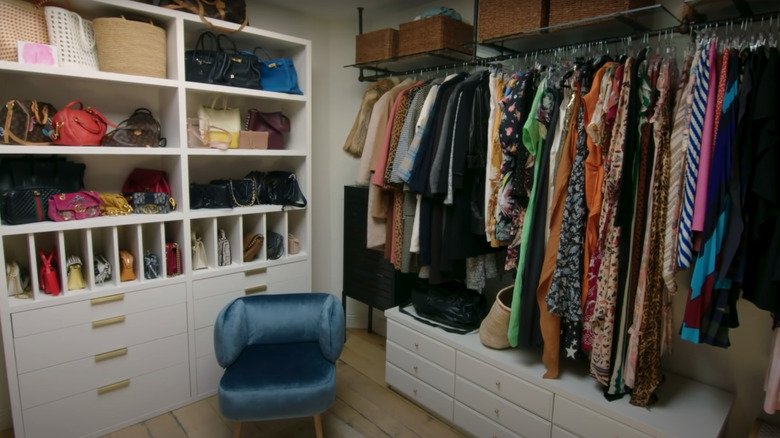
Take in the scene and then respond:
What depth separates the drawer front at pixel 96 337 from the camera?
197 cm

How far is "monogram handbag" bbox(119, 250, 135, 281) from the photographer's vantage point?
87.9 inches

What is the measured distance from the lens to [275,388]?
1866mm

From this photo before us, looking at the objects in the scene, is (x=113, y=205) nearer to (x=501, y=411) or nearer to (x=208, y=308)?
(x=208, y=308)

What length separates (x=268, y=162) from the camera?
3.00 metres

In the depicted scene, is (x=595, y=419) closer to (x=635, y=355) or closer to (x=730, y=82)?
(x=635, y=355)

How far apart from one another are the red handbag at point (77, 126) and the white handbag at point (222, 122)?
48 centimetres

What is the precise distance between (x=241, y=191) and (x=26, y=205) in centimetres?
99

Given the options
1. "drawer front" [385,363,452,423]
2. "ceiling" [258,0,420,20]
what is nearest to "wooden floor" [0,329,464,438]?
"drawer front" [385,363,452,423]

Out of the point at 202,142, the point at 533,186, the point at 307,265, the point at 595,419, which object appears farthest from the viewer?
the point at 307,265

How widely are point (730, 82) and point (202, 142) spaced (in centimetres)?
231

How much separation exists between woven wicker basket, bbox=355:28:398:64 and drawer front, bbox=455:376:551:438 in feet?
6.02

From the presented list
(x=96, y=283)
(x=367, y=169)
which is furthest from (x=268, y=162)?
(x=96, y=283)

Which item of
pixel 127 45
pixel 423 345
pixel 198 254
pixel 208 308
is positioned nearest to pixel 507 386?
pixel 423 345

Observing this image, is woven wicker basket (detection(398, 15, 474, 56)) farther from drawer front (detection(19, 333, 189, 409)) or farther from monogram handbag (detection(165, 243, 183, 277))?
drawer front (detection(19, 333, 189, 409))
